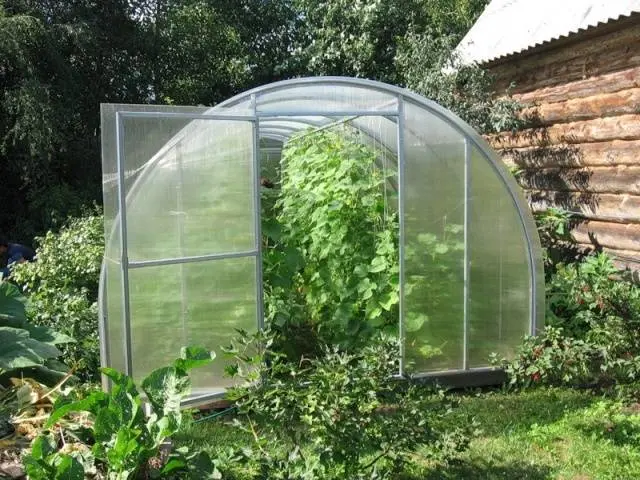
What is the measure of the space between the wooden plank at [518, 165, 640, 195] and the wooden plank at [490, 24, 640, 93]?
0.92 metres

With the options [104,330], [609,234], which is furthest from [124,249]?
[609,234]

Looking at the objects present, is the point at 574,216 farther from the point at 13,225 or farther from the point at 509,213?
the point at 13,225

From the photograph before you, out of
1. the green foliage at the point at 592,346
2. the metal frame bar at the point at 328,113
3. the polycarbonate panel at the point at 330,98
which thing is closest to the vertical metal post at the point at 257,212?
the metal frame bar at the point at 328,113

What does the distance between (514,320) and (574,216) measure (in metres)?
2.16

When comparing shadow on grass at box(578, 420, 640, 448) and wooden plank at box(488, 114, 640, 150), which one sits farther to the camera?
wooden plank at box(488, 114, 640, 150)

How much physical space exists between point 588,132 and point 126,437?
5.57m

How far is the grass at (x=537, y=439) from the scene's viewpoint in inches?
163

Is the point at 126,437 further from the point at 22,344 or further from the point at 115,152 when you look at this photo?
the point at 115,152

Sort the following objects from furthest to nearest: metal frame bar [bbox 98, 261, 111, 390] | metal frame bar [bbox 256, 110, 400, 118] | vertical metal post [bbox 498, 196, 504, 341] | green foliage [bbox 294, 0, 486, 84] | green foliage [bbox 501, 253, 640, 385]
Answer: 1. green foliage [bbox 294, 0, 486, 84]
2. vertical metal post [bbox 498, 196, 504, 341]
3. metal frame bar [bbox 256, 110, 400, 118]
4. metal frame bar [bbox 98, 261, 111, 390]
5. green foliage [bbox 501, 253, 640, 385]

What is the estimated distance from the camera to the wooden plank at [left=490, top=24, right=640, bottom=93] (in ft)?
21.4

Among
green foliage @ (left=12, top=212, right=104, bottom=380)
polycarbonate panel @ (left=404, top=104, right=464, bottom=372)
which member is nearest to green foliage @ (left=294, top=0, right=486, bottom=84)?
green foliage @ (left=12, top=212, right=104, bottom=380)

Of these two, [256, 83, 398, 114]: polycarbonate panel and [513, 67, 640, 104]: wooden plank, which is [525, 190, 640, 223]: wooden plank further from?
[256, 83, 398, 114]: polycarbonate panel

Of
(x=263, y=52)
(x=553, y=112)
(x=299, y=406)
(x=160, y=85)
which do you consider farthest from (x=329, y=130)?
(x=263, y=52)

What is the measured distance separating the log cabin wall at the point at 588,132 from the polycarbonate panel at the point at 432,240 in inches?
79.0
